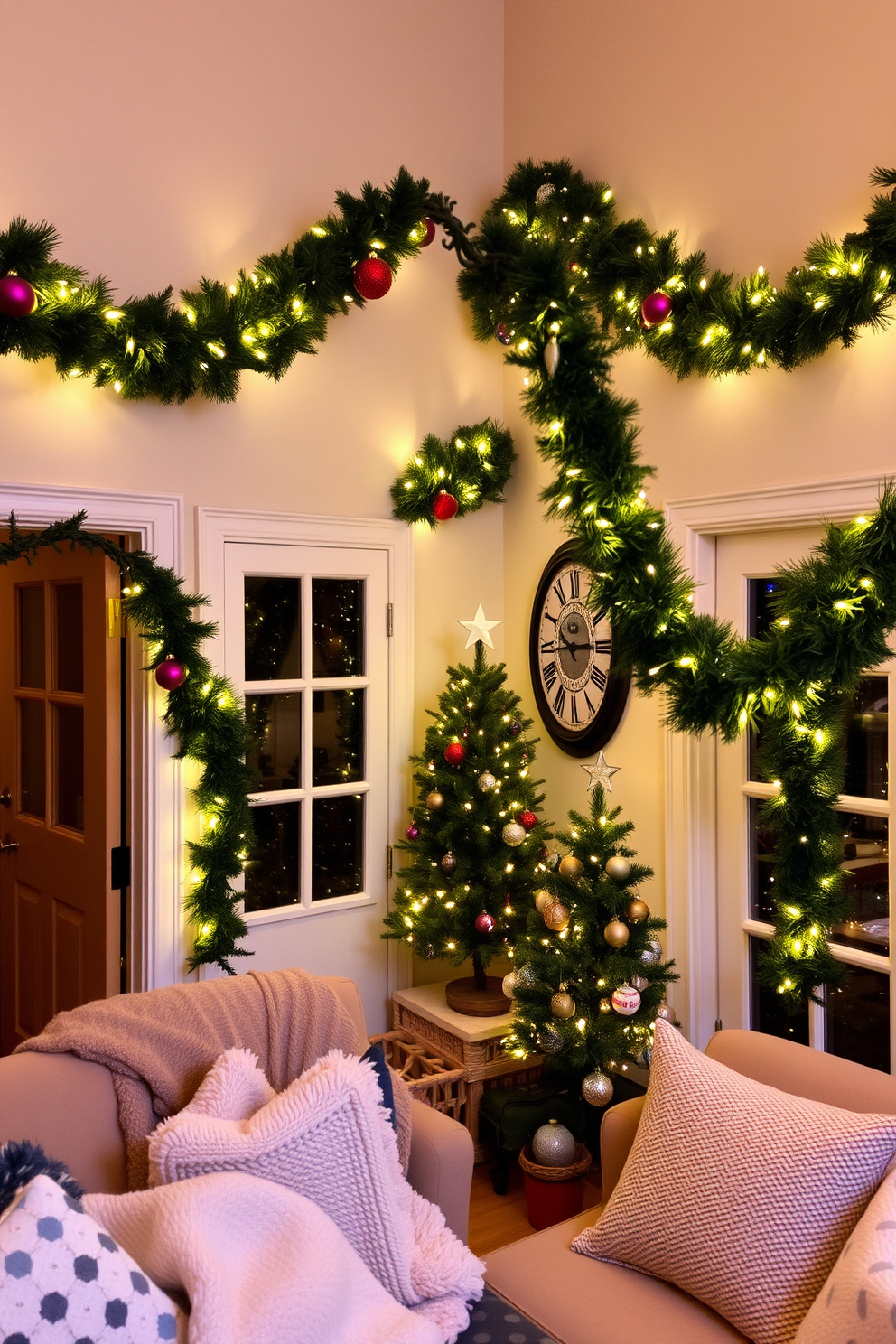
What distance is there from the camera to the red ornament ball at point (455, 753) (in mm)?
3256

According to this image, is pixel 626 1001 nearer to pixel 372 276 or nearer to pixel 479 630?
pixel 479 630

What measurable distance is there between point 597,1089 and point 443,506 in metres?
1.88

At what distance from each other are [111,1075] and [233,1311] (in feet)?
1.92

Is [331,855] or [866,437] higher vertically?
[866,437]

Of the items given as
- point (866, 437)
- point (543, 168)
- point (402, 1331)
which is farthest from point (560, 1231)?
point (543, 168)

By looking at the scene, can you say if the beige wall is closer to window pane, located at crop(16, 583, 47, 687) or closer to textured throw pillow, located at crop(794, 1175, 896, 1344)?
textured throw pillow, located at crop(794, 1175, 896, 1344)

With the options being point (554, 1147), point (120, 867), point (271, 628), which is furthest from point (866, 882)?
point (120, 867)

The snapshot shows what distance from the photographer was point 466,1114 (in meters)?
3.16

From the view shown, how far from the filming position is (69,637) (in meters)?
3.46

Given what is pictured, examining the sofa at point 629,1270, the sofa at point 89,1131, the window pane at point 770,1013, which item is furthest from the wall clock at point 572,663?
the sofa at point 89,1131

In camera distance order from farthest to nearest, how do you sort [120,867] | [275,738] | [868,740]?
[275,738], [120,867], [868,740]

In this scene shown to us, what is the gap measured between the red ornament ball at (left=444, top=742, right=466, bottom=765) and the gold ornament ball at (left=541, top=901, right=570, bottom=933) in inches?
23.3

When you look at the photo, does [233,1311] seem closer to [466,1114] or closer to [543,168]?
[466,1114]

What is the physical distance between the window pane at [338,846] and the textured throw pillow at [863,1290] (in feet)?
6.98
